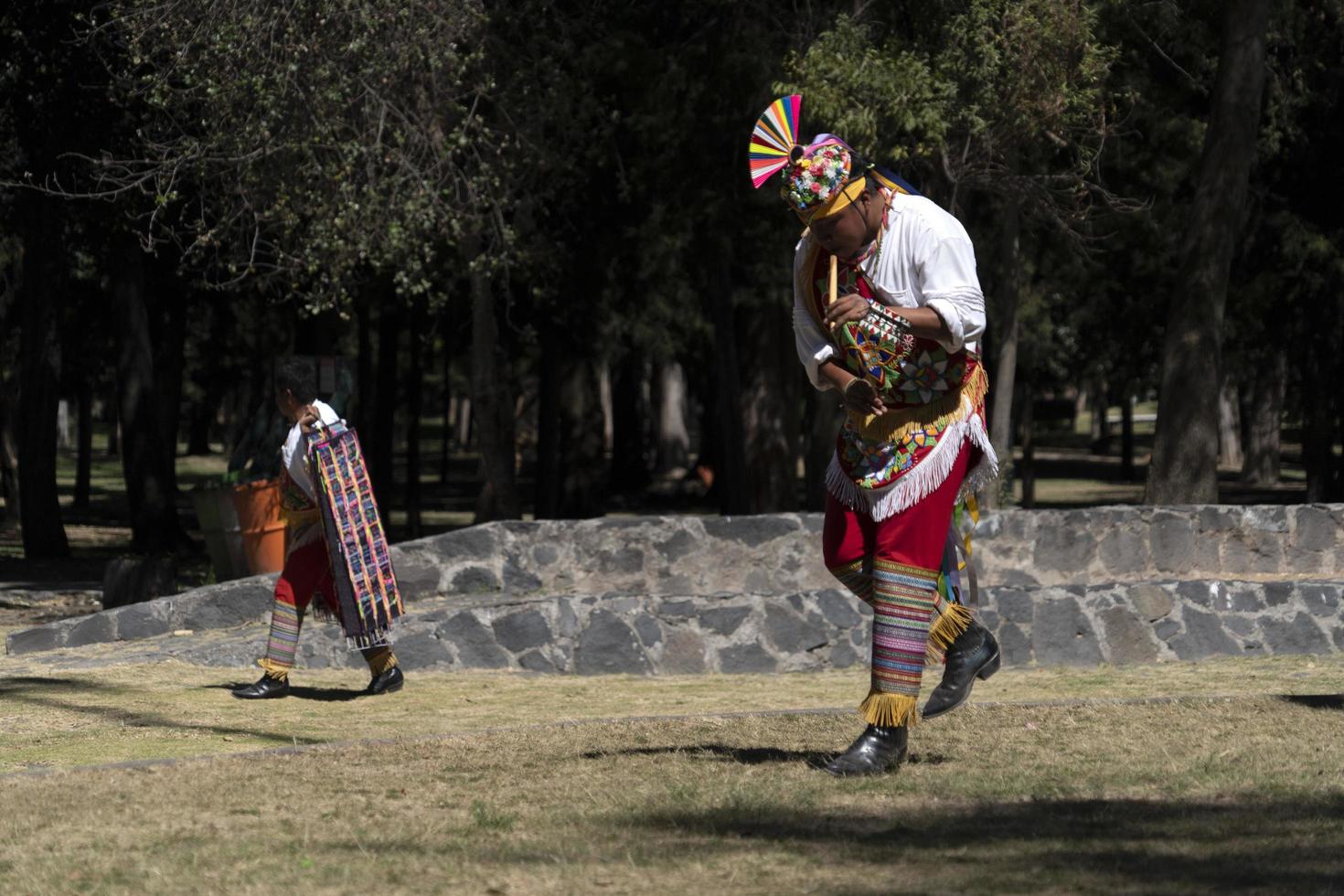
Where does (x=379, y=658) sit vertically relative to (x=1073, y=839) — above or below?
below

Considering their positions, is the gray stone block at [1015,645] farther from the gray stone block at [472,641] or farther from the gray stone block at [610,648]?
the gray stone block at [472,641]

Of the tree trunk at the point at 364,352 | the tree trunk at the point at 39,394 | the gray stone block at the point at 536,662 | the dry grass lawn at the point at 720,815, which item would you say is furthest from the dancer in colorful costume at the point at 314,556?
the tree trunk at the point at 39,394

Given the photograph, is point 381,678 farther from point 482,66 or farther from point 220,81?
point 482,66

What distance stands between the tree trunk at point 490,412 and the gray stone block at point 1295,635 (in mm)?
9242

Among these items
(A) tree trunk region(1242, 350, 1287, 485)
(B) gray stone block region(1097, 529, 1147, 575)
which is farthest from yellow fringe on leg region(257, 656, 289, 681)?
(A) tree trunk region(1242, 350, 1287, 485)

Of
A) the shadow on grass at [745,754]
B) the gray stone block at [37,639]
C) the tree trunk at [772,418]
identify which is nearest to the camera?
the shadow on grass at [745,754]

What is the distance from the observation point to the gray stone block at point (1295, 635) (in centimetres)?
1175

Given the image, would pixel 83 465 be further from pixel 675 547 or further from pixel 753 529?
pixel 753 529

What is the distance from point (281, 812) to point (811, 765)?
1.86 metres

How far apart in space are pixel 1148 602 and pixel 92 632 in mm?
6727

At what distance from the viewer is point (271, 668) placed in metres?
9.98

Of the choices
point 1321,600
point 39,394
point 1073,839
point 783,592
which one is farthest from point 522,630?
point 39,394

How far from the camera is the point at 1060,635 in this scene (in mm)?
11500

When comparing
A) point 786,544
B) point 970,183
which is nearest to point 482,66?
point 970,183
